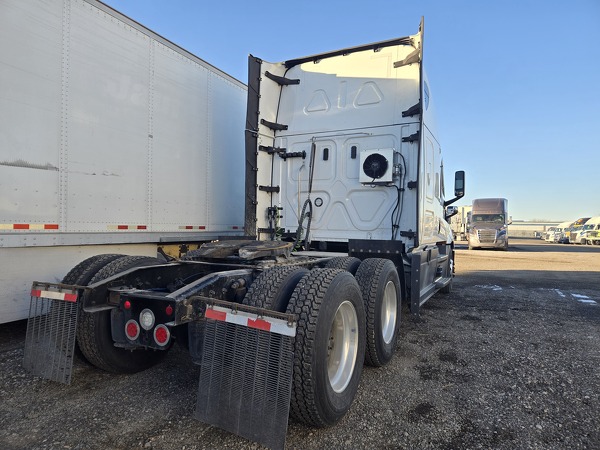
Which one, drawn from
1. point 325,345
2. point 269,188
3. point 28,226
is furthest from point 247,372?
point 269,188

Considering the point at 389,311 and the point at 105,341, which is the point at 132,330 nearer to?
the point at 105,341

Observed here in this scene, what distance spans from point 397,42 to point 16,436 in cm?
596

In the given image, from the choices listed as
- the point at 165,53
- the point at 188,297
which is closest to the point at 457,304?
the point at 188,297

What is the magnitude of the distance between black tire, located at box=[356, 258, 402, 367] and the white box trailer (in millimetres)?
3101

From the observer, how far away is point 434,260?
638cm

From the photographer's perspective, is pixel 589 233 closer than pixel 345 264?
No

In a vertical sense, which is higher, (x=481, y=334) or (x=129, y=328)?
(x=129, y=328)

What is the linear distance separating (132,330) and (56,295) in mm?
748

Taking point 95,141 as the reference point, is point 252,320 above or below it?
below

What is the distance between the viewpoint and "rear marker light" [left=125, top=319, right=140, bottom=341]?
2.95 meters

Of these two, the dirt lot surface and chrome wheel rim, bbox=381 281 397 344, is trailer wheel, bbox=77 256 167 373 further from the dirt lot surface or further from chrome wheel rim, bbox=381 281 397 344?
chrome wheel rim, bbox=381 281 397 344

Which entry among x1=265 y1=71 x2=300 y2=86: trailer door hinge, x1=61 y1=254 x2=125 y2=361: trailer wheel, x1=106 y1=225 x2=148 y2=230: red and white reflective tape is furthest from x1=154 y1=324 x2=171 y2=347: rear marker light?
x1=265 y1=71 x2=300 y2=86: trailer door hinge

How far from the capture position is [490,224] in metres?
27.2

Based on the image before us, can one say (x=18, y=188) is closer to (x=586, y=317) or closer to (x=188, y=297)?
(x=188, y=297)
